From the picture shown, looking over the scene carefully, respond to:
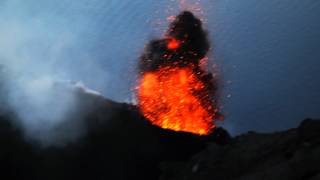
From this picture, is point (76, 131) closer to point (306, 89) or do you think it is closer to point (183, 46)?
point (306, 89)

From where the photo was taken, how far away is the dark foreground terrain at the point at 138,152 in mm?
26328

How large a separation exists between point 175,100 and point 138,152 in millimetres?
18162

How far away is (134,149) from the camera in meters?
30.2

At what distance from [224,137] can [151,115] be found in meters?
11.8

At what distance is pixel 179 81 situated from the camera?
49.9 metres

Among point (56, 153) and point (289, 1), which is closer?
point (56, 153)

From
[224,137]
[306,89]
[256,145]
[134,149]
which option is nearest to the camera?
[256,145]

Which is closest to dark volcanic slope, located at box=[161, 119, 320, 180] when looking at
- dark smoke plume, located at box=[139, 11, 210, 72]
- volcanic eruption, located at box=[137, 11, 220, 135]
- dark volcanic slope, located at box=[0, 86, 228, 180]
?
dark volcanic slope, located at box=[0, 86, 228, 180]

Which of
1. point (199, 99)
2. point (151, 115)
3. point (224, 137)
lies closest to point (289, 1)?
point (199, 99)

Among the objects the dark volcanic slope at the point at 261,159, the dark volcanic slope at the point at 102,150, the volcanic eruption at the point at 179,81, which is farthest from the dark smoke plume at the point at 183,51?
the dark volcanic slope at the point at 261,159

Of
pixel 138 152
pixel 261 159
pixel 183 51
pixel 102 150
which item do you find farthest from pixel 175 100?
pixel 261 159

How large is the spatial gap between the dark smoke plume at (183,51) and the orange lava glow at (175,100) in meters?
0.73

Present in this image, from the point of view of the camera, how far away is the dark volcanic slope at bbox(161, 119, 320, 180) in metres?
22.3

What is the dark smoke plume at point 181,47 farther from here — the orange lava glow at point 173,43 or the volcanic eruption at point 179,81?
the orange lava glow at point 173,43
